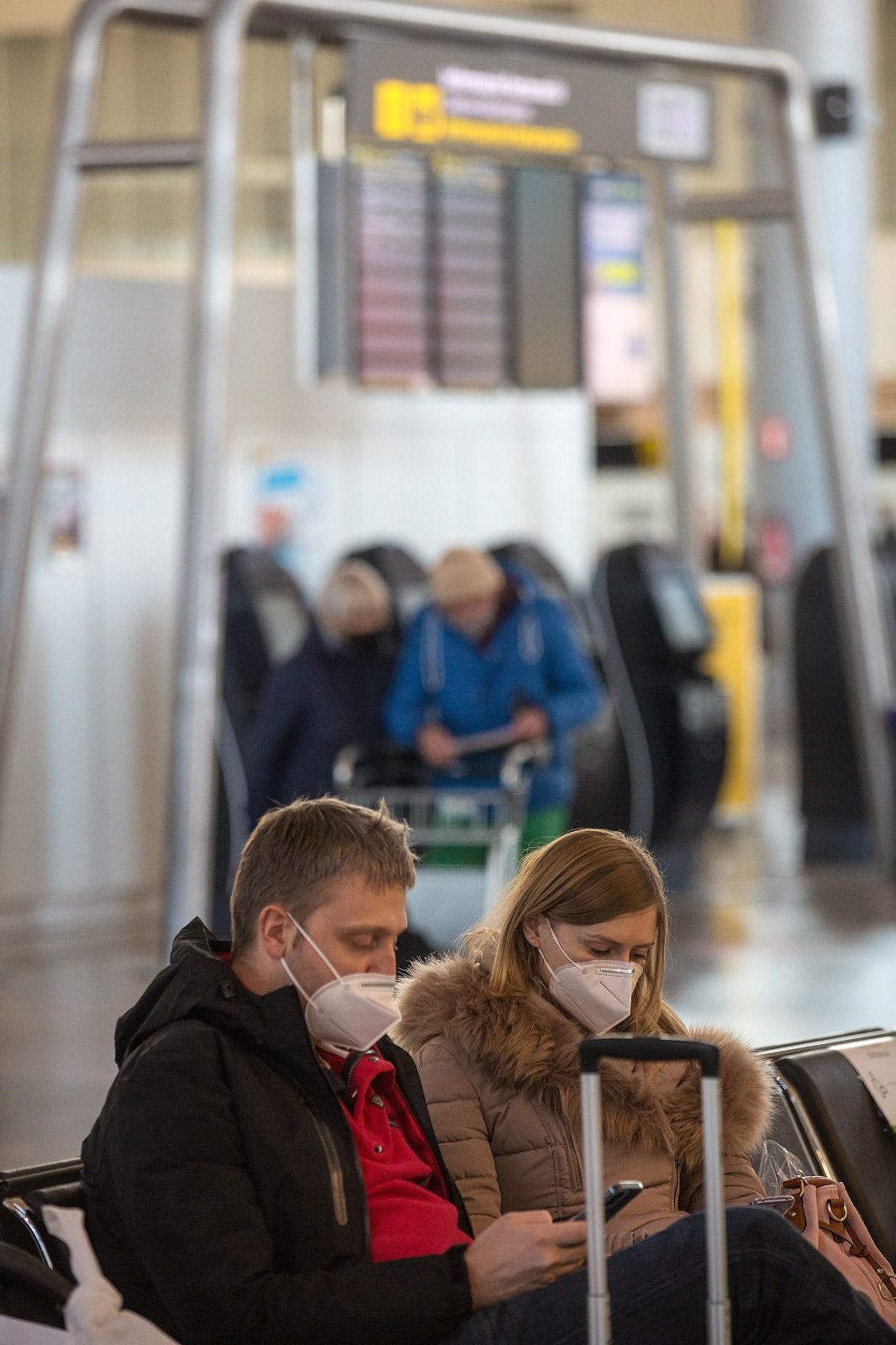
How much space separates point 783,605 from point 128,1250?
1575 centimetres

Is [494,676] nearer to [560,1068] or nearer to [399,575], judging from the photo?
[399,575]

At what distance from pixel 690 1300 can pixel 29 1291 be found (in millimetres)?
812

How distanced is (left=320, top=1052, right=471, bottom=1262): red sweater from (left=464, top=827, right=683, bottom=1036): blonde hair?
0.27m

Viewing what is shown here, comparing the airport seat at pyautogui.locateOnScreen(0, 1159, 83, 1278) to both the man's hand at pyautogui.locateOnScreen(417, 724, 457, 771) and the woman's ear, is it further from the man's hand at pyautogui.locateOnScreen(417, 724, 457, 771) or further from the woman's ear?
the man's hand at pyautogui.locateOnScreen(417, 724, 457, 771)

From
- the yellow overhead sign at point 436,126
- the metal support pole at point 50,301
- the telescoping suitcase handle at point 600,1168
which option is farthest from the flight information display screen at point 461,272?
the telescoping suitcase handle at point 600,1168

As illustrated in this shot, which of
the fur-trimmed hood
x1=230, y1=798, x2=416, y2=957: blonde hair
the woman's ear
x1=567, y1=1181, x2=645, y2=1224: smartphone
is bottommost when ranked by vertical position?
x1=567, y1=1181, x2=645, y2=1224: smartphone

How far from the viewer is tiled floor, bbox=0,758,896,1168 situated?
5902 millimetres

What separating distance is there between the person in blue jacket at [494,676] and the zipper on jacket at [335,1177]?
4.62 m

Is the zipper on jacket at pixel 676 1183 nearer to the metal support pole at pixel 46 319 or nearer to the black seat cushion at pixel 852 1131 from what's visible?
the black seat cushion at pixel 852 1131

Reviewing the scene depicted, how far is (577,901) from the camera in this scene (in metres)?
2.97

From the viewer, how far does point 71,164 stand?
24.6 feet

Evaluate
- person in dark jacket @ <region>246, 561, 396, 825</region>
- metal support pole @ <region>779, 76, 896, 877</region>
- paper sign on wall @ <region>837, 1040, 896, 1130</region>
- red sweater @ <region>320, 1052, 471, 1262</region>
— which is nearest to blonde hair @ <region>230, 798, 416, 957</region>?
red sweater @ <region>320, 1052, 471, 1262</region>

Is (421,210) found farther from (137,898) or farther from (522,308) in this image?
(137,898)

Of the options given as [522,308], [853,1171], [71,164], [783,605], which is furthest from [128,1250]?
[783,605]
